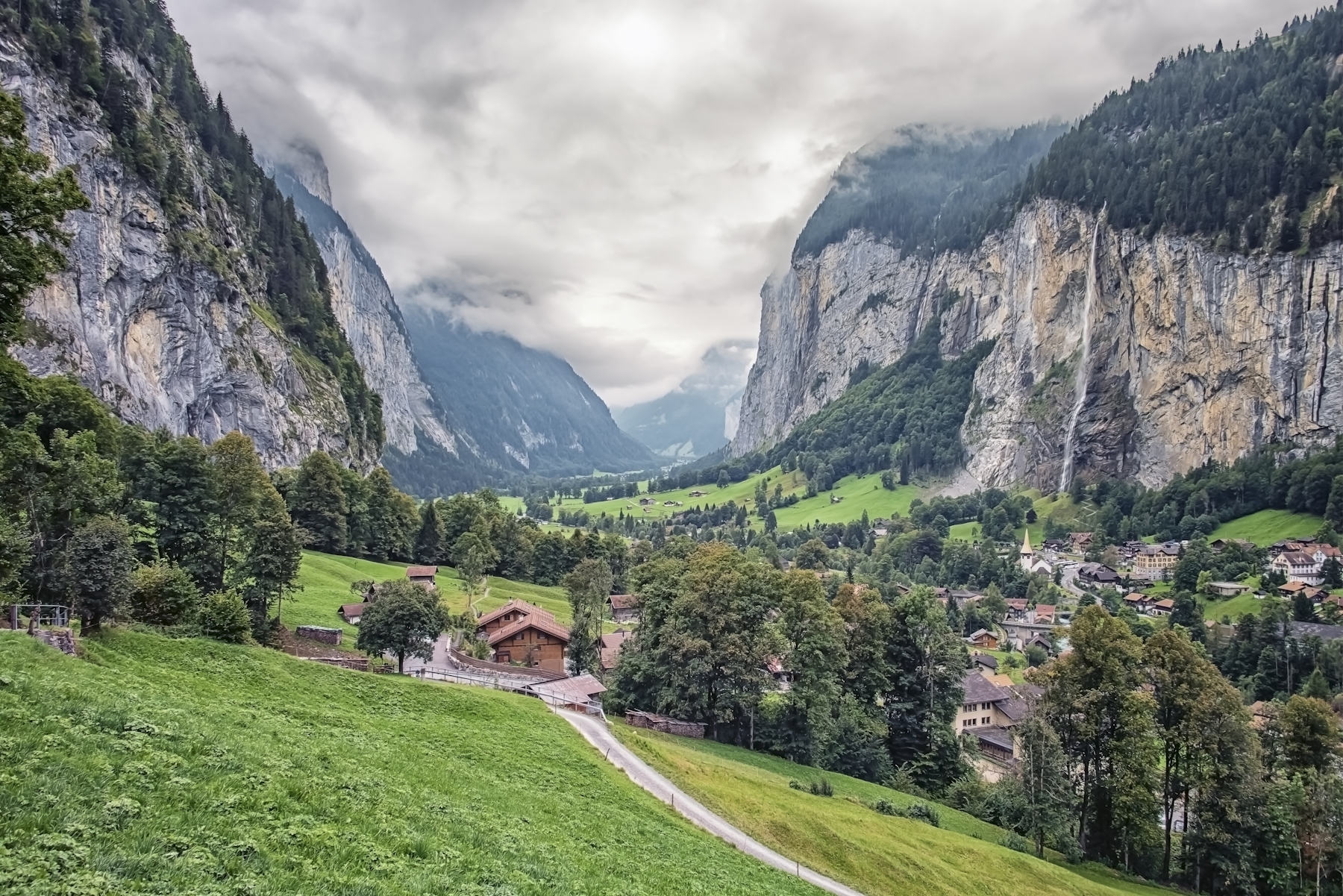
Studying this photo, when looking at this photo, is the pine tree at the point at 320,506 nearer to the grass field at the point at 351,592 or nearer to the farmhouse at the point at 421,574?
the grass field at the point at 351,592

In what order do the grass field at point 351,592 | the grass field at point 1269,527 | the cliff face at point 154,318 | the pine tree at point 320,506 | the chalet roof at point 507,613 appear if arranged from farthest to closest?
the grass field at point 1269,527 → the cliff face at point 154,318 → the pine tree at point 320,506 → the chalet roof at point 507,613 → the grass field at point 351,592

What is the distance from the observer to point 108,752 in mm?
13922

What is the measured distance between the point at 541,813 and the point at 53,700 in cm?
1163

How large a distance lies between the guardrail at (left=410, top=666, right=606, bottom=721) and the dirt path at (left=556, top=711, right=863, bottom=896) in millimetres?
5628

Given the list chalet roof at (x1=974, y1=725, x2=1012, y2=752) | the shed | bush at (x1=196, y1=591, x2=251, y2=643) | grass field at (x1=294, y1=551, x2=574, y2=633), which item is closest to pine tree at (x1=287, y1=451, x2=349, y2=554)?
grass field at (x1=294, y1=551, x2=574, y2=633)

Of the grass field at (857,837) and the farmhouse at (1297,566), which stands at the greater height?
the farmhouse at (1297,566)

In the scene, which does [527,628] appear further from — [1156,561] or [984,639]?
[1156,561]

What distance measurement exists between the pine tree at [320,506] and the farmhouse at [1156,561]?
475ft

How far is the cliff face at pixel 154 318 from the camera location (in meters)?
93.4

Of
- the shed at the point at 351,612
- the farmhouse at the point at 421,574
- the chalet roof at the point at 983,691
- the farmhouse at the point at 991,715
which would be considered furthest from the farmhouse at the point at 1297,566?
the shed at the point at 351,612

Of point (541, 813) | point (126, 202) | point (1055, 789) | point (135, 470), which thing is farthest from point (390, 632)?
point (126, 202)

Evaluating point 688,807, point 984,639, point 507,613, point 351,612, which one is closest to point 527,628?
point 507,613

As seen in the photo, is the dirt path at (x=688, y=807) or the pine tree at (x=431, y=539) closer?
the dirt path at (x=688, y=807)

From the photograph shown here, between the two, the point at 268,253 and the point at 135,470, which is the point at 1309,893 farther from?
the point at 268,253
